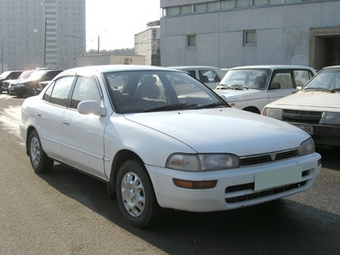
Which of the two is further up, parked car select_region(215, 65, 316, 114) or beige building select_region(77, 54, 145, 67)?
beige building select_region(77, 54, 145, 67)

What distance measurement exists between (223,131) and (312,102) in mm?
3476

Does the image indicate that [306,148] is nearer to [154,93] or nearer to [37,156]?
[154,93]

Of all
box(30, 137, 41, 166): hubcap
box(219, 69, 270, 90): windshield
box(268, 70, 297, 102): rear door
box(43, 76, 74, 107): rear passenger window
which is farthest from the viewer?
box(219, 69, 270, 90): windshield

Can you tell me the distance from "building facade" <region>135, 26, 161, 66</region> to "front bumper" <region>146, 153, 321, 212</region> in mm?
49632

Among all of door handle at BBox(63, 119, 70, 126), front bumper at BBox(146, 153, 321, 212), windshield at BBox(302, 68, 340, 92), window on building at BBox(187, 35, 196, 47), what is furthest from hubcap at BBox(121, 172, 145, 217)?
window on building at BBox(187, 35, 196, 47)

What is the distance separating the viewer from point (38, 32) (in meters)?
105

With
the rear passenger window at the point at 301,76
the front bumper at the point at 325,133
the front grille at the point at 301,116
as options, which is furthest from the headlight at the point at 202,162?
the rear passenger window at the point at 301,76

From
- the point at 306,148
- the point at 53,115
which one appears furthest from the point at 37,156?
the point at 306,148

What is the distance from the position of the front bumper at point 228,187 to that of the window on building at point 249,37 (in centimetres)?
2608

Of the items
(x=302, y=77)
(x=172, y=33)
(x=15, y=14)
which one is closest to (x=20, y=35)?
(x=15, y=14)

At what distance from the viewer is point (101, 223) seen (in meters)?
4.03

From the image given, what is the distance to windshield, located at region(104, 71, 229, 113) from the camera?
442 centimetres

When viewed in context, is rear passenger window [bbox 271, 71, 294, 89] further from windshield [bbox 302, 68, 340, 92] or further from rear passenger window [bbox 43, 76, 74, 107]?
rear passenger window [bbox 43, 76, 74, 107]

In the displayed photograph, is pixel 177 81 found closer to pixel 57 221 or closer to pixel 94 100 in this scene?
pixel 94 100
